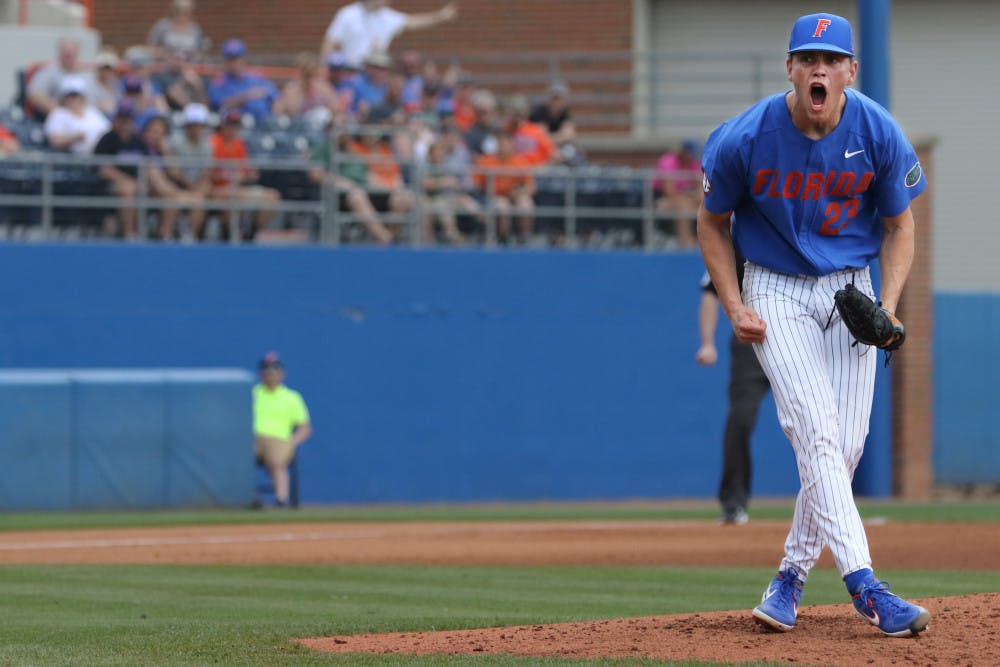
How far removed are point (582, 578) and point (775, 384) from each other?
3.19 metres

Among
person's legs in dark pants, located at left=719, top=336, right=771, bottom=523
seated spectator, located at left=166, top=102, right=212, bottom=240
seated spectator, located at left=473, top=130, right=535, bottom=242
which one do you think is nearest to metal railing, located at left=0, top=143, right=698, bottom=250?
seated spectator, located at left=473, top=130, right=535, bottom=242

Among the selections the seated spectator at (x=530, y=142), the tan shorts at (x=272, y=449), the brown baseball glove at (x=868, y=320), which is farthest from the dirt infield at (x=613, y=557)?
the seated spectator at (x=530, y=142)

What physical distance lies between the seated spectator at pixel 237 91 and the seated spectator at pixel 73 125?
71.9 inches

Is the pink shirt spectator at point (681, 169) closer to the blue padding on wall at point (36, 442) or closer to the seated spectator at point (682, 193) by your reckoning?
the seated spectator at point (682, 193)

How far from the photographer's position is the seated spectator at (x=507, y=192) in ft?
58.5

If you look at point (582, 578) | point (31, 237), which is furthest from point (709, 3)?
point (582, 578)

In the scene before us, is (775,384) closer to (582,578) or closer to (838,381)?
(838,381)

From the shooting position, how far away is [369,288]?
17.6 m

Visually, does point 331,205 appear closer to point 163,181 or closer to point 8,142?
point 163,181

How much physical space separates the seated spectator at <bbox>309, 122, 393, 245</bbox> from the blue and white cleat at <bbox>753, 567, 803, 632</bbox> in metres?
11.6

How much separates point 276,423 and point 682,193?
518 centimetres

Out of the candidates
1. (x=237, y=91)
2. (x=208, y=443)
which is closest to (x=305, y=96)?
(x=237, y=91)

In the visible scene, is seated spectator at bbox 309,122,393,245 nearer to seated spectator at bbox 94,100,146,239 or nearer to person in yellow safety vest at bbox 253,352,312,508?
seated spectator at bbox 94,100,146,239

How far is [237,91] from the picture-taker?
1877cm
